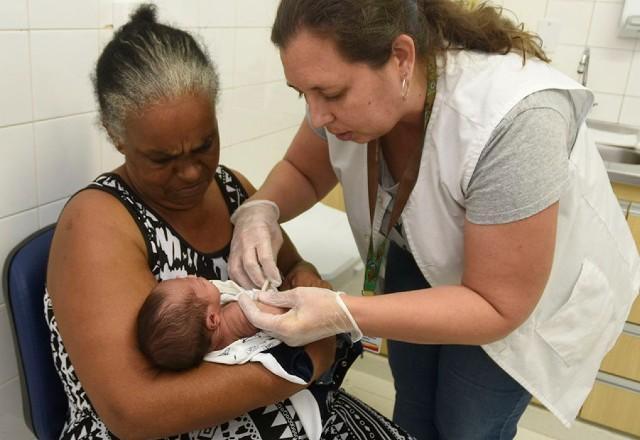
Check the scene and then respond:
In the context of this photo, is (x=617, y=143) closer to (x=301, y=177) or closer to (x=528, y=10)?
(x=528, y=10)

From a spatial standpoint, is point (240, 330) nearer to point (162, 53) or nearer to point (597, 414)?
point (162, 53)

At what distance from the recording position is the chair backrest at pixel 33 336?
45.6 inches

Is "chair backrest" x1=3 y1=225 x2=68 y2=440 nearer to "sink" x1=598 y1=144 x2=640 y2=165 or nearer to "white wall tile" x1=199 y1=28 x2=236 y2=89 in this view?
"white wall tile" x1=199 y1=28 x2=236 y2=89

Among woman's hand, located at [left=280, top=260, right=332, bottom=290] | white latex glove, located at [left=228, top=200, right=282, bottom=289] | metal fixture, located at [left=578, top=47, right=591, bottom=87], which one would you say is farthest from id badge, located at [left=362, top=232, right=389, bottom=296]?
metal fixture, located at [left=578, top=47, right=591, bottom=87]

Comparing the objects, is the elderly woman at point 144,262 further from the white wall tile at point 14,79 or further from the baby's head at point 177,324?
the white wall tile at point 14,79

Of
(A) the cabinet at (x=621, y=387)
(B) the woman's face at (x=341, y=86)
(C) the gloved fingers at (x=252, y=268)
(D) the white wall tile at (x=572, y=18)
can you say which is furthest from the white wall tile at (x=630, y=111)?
(C) the gloved fingers at (x=252, y=268)

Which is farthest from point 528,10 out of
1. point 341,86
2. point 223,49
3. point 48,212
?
point 48,212

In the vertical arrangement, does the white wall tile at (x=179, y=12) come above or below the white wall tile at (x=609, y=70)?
above

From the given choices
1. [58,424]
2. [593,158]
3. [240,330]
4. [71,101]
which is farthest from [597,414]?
[71,101]

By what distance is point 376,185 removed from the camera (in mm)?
1344

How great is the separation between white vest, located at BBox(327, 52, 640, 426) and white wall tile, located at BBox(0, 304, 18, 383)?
80cm

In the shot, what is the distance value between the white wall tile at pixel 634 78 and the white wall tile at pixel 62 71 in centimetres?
212

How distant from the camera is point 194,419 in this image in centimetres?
102

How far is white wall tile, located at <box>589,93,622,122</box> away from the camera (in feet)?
8.42
